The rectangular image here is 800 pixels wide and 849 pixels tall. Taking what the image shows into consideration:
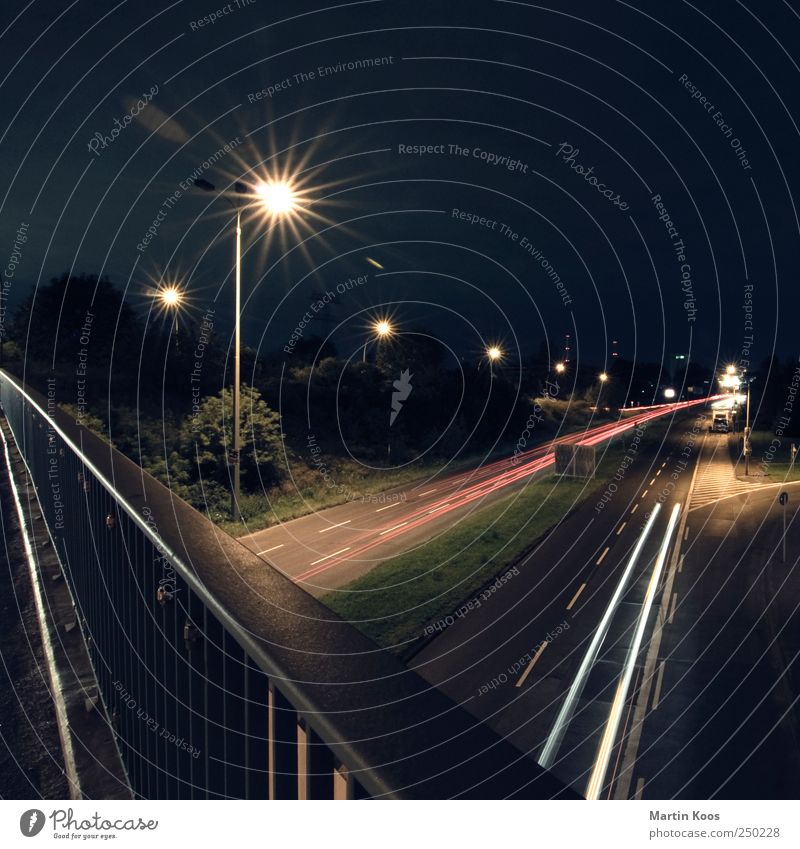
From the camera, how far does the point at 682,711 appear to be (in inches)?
444

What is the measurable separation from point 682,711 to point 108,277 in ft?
190

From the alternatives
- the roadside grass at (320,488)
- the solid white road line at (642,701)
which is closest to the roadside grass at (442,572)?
the solid white road line at (642,701)

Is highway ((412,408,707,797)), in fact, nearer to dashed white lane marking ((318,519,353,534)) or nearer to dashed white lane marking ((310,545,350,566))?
dashed white lane marking ((310,545,350,566))

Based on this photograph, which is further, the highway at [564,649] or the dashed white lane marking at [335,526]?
the dashed white lane marking at [335,526]

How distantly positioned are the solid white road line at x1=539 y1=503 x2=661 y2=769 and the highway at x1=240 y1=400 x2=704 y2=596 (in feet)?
21.4

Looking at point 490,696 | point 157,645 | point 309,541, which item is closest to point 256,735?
point 157,645

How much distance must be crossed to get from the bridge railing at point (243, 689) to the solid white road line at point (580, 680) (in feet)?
18.1

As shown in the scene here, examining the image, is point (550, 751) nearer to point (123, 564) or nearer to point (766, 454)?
point (123, 564)

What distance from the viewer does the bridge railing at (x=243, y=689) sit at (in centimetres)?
130

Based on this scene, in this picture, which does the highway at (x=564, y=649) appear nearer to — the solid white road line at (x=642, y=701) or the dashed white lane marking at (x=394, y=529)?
the solid white road line at (x=642, y=701)

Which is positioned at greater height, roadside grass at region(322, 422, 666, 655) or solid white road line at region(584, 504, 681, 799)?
roadside grass at region(322, 422, 666, 655)

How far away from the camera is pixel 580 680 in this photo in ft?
39.9

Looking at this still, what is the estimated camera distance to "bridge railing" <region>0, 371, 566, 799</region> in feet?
4.26

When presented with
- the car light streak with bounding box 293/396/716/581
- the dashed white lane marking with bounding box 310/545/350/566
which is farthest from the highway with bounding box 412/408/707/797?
the dashed white lane marking with bounding box 310/545/350/566
